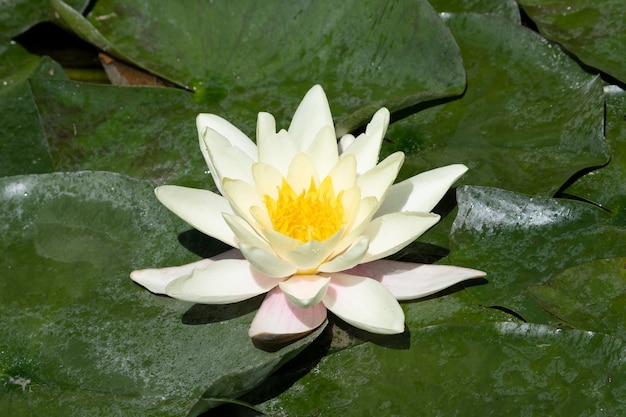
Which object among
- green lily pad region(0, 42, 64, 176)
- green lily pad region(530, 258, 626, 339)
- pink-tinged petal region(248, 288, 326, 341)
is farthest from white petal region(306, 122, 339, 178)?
green lily pad region(0, 42, 64, 176)

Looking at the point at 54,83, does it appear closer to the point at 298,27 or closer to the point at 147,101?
the point at 147,101

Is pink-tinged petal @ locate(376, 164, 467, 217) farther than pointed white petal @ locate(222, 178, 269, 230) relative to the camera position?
Yes

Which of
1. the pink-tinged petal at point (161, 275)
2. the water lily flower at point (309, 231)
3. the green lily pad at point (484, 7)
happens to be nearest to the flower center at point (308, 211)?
the water lily flower at point (309, 231)

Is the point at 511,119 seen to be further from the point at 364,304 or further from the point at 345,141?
the point at 364,304

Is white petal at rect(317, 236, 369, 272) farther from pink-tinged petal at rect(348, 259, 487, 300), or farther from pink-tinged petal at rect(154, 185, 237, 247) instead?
pink-tinged petal at rect(154, 185, 237, 247)

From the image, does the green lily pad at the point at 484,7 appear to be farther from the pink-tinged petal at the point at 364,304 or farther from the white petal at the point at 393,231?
the pink-tinged petal at the point at 364,304

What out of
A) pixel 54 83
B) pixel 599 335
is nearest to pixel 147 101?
pixel 54 83

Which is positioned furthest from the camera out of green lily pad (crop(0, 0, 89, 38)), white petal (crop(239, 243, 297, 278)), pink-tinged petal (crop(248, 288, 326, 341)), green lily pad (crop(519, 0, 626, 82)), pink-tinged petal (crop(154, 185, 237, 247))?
green lily pad (crop(0, 0, 89, 38))
